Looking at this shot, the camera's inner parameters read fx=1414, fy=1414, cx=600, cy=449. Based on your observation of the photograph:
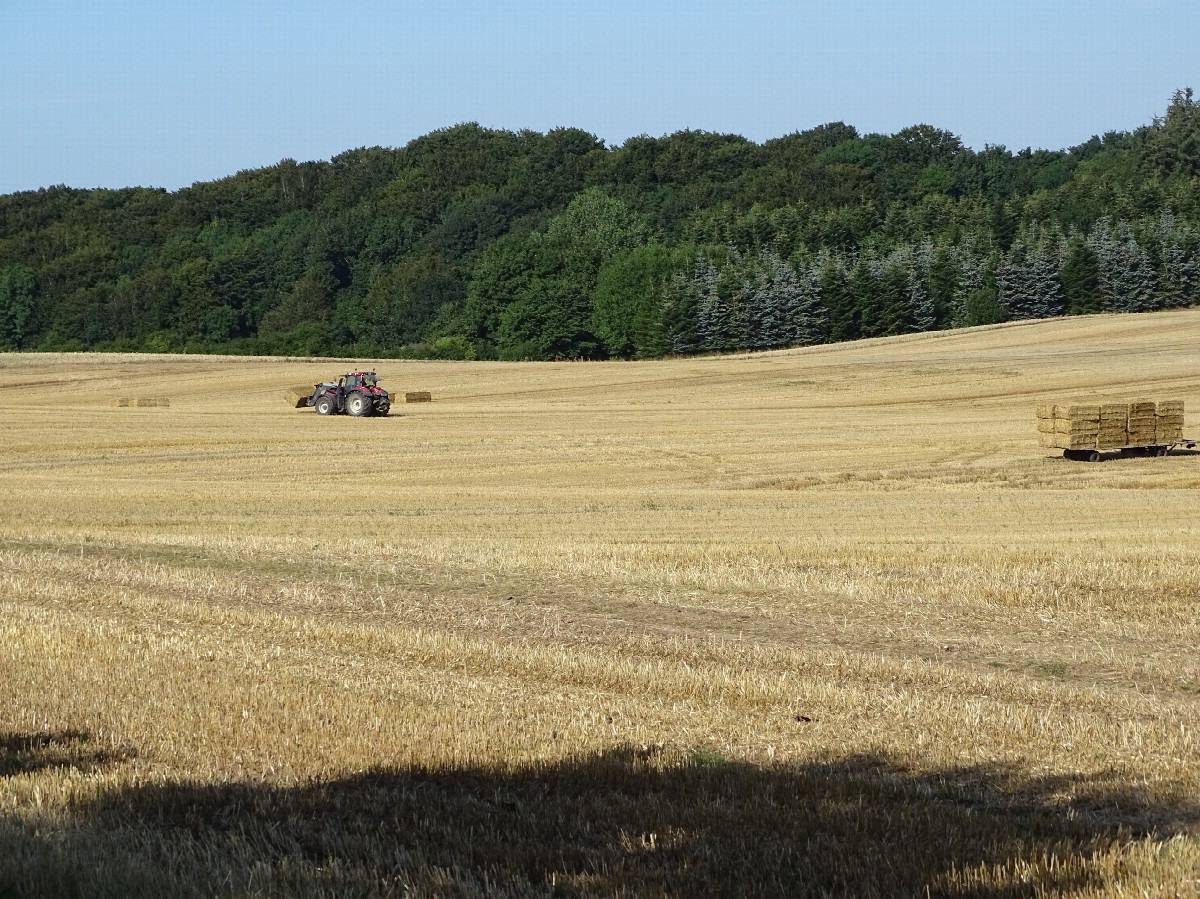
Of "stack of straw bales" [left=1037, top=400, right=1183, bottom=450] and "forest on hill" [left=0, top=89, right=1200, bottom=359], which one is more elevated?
"forest on hill" [left=0, top=89, right=1200, bottom=359]

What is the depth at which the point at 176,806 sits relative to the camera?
22.9 feet

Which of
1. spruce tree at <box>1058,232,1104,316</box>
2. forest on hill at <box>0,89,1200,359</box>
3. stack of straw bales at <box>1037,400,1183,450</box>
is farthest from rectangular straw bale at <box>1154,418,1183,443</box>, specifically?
spruce tree at <box>1058,232,1104,316</box>

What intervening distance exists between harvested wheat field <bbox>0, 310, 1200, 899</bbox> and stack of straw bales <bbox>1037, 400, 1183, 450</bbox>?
0.72 meters

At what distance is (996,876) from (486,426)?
3656 cm

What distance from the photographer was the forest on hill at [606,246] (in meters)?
86.3

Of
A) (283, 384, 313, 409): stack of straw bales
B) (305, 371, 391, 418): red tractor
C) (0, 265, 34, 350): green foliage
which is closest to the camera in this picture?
(305, 371, 391, 418): red tractor

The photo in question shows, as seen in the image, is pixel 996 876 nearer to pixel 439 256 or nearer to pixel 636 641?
pixel 636 641

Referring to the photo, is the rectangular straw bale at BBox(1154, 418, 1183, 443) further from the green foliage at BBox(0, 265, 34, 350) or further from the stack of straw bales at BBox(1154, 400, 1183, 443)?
the green foliage at BBox(0, 265, 34, 350)

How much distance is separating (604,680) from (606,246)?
363 ft

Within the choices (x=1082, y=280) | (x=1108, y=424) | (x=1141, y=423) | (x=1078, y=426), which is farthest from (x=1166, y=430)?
(x=1082, y=280)

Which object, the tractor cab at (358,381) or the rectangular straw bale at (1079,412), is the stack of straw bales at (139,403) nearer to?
the tractor cab at (358,381)

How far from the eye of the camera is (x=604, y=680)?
34.7 feet

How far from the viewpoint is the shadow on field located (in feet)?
19.0

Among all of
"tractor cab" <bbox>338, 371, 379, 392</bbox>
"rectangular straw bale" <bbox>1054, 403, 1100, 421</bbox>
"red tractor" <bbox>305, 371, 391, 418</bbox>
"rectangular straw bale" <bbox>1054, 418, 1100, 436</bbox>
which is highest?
"tractor cab" <bbox>338, 371, 379, 392</bbox>
